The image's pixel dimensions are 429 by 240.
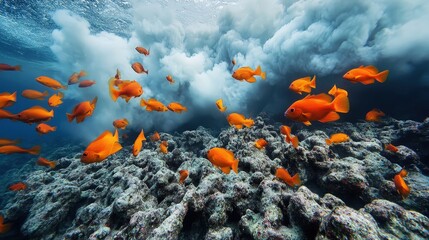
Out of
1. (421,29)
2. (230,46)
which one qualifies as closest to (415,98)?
(421,29)

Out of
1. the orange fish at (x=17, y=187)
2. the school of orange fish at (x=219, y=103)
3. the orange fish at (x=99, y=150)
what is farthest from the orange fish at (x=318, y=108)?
the orange fish at (x=17, y=187)

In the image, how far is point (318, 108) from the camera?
261cm

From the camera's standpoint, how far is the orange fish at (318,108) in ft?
8.29

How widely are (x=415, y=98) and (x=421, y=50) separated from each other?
2.44 m

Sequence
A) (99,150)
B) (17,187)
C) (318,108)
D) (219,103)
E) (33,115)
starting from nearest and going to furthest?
(318,108)
(99,150)
(33,115)
(219,103)
(17,187)

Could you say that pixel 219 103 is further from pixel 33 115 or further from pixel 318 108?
pixel 33 115

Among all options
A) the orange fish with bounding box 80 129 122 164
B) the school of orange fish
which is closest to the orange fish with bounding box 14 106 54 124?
the school of orange fish

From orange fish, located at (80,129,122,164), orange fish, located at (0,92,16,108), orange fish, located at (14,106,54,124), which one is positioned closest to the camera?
orange fish, located at (80,129,122,164)

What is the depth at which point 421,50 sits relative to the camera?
8.79m

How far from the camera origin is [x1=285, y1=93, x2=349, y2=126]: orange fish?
253cm

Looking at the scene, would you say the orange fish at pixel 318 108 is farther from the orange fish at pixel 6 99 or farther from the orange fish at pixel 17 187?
the orange fish at pixel 17 187

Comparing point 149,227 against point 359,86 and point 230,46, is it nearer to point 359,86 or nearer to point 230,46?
point 359,86

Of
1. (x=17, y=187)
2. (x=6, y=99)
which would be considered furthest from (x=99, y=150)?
(x=17, y=187)

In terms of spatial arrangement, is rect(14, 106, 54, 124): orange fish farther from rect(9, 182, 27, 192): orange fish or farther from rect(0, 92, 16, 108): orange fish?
rect(9, 182, 27, 192): orange fish
